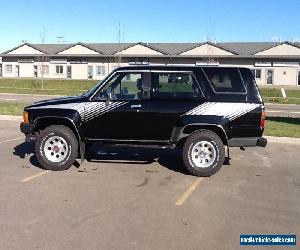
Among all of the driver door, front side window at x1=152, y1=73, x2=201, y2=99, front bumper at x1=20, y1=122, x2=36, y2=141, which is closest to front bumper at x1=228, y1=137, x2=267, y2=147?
front side window at x1=152, y1=73, x2=201, y2=99

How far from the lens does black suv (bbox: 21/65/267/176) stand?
26.0 feet

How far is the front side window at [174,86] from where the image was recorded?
809 cm

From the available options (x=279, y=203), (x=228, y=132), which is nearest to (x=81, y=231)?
(x=279, y=203)

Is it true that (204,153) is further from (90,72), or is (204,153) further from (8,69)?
(8,69)

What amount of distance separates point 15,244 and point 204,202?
2871 millimetres

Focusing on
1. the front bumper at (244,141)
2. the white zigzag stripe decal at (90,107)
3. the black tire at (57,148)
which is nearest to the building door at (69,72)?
the black tire at (57,148)

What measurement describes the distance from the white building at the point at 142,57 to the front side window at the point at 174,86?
4084 cm

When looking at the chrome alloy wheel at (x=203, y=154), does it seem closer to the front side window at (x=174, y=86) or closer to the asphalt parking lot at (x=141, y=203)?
the asphalt parking lot at (x=141, y=203)

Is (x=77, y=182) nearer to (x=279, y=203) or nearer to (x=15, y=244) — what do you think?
(x=15, y=244)

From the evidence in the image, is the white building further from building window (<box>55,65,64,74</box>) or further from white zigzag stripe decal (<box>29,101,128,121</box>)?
white zigzag stripe decal (<box>29,101,128,121</box>)

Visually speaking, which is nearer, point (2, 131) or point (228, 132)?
point (228, 132)

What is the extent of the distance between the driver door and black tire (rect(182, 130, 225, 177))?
0.94 meters

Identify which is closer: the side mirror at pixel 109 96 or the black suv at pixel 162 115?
the black suv at pixel 162 115

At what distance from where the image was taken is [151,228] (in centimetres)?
520
